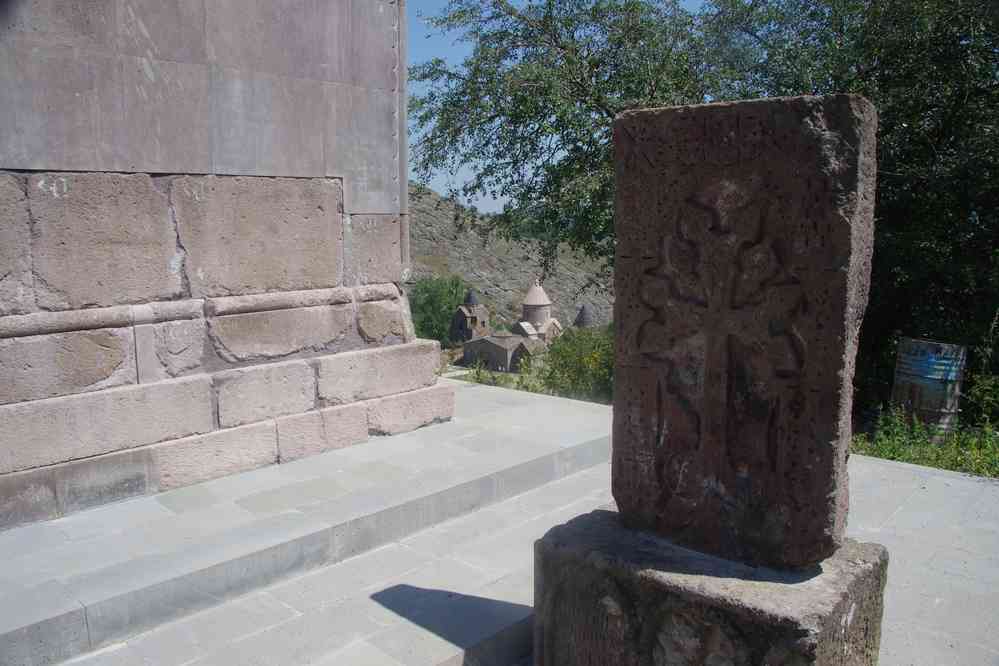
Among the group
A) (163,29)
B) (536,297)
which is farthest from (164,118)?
(536,297)

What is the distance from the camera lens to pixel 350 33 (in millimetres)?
4539

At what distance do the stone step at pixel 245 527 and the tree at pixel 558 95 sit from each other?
5.19 metres

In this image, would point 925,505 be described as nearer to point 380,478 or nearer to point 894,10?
point 380,478

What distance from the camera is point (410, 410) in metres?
4.85

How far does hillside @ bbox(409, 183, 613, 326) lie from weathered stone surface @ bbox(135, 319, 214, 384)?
25.6m

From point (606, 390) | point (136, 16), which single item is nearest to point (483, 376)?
point (606, 390)

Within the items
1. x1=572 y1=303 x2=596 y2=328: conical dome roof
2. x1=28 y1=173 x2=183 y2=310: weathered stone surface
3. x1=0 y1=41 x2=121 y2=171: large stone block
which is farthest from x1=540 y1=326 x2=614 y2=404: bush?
x1=572 y1=303 x2=596 y2=328: conical dome roof

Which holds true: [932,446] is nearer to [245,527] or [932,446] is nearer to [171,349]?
[245,527]

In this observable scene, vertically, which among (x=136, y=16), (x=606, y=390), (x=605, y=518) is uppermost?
(x=136, y=16)

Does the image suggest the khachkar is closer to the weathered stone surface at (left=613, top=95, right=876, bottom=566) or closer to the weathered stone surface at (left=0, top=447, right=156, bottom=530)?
the weathered stone surface at (left=613, top=95, right=876, bottom=566)

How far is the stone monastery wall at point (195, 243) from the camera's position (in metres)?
3.46

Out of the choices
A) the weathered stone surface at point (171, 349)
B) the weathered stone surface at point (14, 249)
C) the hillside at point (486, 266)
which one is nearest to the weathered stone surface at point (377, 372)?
the weathered stone surface at point (171, 349)

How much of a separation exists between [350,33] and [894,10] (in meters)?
5.98

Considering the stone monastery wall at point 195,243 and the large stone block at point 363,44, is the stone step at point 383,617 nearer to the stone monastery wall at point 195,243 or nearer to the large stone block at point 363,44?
the stone monastery wall at point 195,243
